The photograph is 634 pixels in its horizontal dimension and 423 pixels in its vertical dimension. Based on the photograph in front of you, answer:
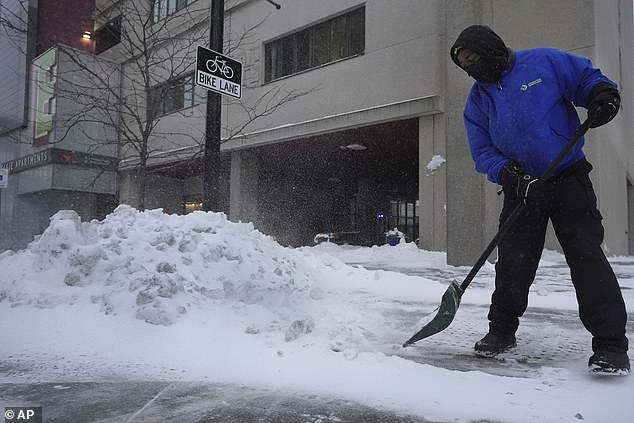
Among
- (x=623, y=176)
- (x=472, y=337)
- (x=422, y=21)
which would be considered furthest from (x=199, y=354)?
(x=623, y=176)

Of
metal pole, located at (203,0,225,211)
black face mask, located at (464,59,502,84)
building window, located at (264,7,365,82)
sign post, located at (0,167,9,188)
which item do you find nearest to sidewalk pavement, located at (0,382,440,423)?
black face mask, located at (464,59,502,84)

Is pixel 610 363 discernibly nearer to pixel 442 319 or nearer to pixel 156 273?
pixel 442 319

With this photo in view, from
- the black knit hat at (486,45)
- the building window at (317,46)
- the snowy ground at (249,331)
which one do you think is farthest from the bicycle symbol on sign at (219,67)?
the building window at (317,46)

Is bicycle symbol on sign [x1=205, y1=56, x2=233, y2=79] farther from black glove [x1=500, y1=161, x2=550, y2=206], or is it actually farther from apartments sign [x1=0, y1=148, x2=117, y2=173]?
apartments sign [x1=0, y1=148, x2=117, y2=173]

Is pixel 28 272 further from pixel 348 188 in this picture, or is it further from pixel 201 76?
pixel 348 188

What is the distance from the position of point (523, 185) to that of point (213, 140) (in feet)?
11.3

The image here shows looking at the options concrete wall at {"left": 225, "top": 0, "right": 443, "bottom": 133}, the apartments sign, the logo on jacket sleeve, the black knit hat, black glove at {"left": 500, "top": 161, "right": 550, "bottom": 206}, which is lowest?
black glove at {"left": 500, "top": 161, "right": 550, "bottom": 206}

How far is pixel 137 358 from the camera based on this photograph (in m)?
2.60

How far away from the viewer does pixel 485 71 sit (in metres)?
2.57

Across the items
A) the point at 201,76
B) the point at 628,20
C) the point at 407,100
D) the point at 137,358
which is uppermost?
the point at 628,20

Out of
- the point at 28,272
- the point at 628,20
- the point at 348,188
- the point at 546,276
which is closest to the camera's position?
the point at 28,272

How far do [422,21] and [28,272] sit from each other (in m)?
10.0

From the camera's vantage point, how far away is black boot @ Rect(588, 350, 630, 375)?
82.3 inches
